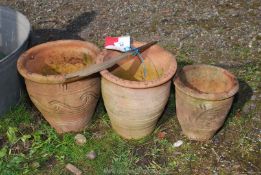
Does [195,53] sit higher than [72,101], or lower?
lower

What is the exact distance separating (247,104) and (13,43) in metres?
2.79

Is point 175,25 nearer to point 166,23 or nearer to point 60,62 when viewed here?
point 166,23

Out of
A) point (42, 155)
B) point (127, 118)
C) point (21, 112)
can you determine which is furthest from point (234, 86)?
point (21, 112)

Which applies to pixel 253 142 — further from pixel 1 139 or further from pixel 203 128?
pixel 1 139

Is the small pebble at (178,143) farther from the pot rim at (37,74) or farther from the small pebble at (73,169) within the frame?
the pot rim at (37,74)

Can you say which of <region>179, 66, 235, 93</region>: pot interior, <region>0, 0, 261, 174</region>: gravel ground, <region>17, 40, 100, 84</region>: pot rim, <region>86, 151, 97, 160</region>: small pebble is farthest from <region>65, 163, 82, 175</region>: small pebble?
<region>0, 0, 261, 174</region>: gravel ground

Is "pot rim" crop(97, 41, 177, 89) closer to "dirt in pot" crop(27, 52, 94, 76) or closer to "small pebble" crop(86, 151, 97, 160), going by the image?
"dirt in pot" crop(27, 52, 94, 76)

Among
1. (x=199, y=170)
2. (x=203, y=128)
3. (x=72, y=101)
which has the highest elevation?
(x=72, y=101)

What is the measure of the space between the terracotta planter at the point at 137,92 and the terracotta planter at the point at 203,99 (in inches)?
7.3

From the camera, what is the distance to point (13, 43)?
4520 mm

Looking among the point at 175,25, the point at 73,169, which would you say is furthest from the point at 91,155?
the point at 175,25

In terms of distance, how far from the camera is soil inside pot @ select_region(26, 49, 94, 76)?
3734mm

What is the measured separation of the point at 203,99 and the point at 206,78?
0.53 meters

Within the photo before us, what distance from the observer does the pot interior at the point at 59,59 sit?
370 cm
